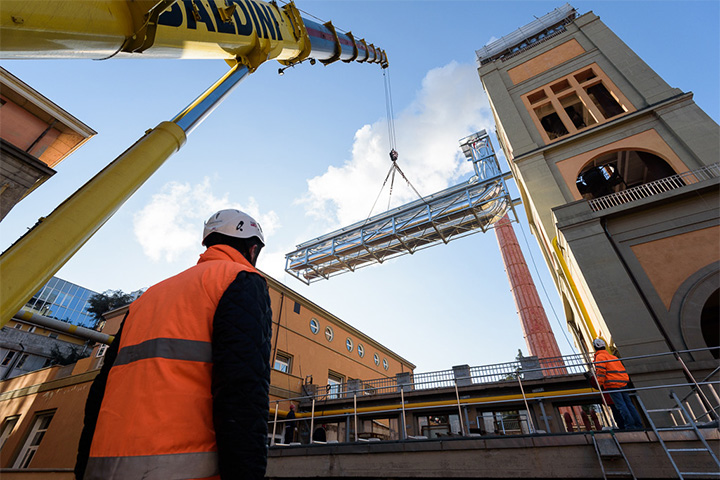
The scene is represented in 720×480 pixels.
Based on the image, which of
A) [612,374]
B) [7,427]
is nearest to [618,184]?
[612,374]

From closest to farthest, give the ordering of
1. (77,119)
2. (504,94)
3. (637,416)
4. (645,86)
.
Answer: (637,416), (77,119), (645,86), (504,94)

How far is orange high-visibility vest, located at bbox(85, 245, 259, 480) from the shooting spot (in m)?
1.16

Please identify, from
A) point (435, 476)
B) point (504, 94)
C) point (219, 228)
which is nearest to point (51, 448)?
point (435, 476)

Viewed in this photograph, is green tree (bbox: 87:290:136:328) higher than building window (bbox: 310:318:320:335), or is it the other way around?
green tree (bbox: 87:290:136:328)

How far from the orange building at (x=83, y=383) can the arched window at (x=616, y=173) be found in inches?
563

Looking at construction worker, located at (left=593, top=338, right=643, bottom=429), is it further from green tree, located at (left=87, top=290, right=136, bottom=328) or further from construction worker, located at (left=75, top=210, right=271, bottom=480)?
green tree, located at (left=87, top=290, right=136, bottom=328)

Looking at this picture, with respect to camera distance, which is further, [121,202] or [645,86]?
[645,86]

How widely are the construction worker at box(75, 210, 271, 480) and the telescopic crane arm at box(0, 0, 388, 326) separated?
1.32 metres

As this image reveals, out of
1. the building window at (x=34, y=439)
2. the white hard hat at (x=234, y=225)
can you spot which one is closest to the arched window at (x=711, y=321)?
the white hard hat at (x=234, y=225)

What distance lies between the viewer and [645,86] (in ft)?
42.5

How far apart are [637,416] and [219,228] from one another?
26.6 feet

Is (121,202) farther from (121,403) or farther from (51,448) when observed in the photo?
(51,448)

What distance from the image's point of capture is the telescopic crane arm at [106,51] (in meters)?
2.27

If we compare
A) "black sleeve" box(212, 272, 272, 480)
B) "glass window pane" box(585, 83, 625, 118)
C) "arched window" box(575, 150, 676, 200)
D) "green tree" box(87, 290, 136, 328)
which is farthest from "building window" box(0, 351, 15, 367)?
"glass window pane" box(585, 83, 625, 118)
